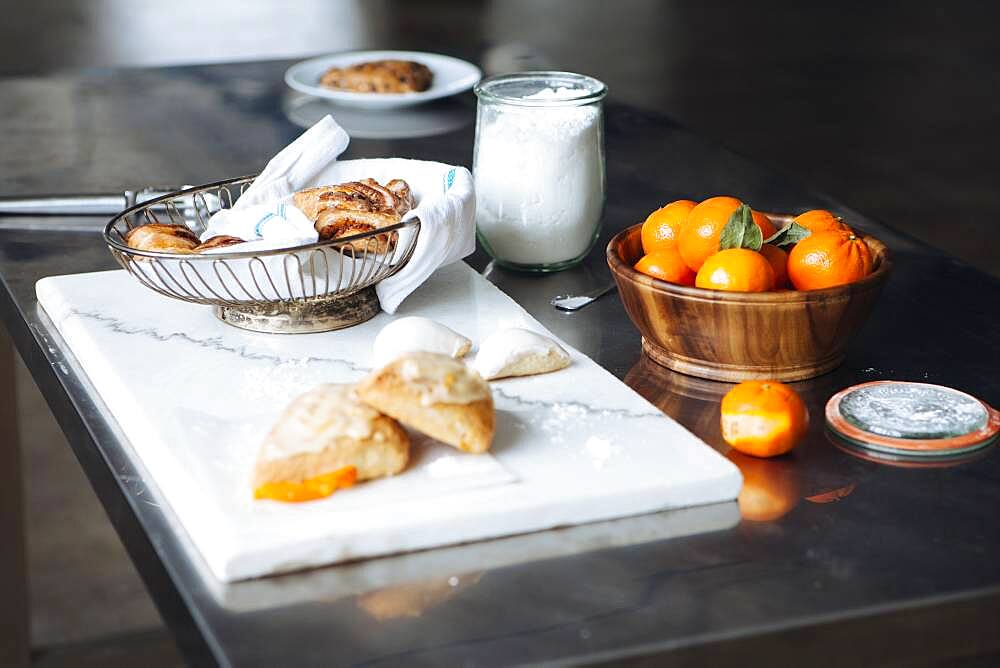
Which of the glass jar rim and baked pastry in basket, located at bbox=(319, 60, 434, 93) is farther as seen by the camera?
baked pastry in basket, located at bbox=(319, 60, 434, 93)

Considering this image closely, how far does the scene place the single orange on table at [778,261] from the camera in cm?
99

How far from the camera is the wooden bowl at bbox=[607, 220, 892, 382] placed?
3.03 feet

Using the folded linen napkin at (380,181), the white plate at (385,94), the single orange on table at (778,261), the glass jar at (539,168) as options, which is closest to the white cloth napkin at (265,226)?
the folded linen napkin at (380,181)

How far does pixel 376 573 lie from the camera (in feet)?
2.39

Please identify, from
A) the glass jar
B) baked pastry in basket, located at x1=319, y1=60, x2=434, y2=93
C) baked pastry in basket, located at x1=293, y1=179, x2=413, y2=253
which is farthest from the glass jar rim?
baked pastry in basket, located at x1=319, y1=60, x2=434, y2=93

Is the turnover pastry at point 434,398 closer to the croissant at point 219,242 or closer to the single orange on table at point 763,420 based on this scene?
the single orange on table at point 763,420

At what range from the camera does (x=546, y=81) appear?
1.25 meters

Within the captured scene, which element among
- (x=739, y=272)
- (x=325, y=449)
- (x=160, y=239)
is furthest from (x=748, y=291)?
(x=160, y=239)

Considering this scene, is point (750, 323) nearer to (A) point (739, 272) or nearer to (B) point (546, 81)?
(A) point (739, 272)

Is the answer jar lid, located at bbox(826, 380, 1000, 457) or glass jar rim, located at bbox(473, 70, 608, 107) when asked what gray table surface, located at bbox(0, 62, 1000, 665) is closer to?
jar lid, located at bbox(826, 380, 1000, 457)

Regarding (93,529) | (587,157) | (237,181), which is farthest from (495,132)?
(93,529)

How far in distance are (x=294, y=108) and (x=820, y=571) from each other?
4.29 ft

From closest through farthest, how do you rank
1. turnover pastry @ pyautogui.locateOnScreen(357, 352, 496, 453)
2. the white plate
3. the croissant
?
turnover pastry @ pyautogui.locateOnScreen(357, 352, 496, 453), the croissant, the white plate

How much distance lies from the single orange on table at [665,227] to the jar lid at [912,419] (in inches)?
7.4
